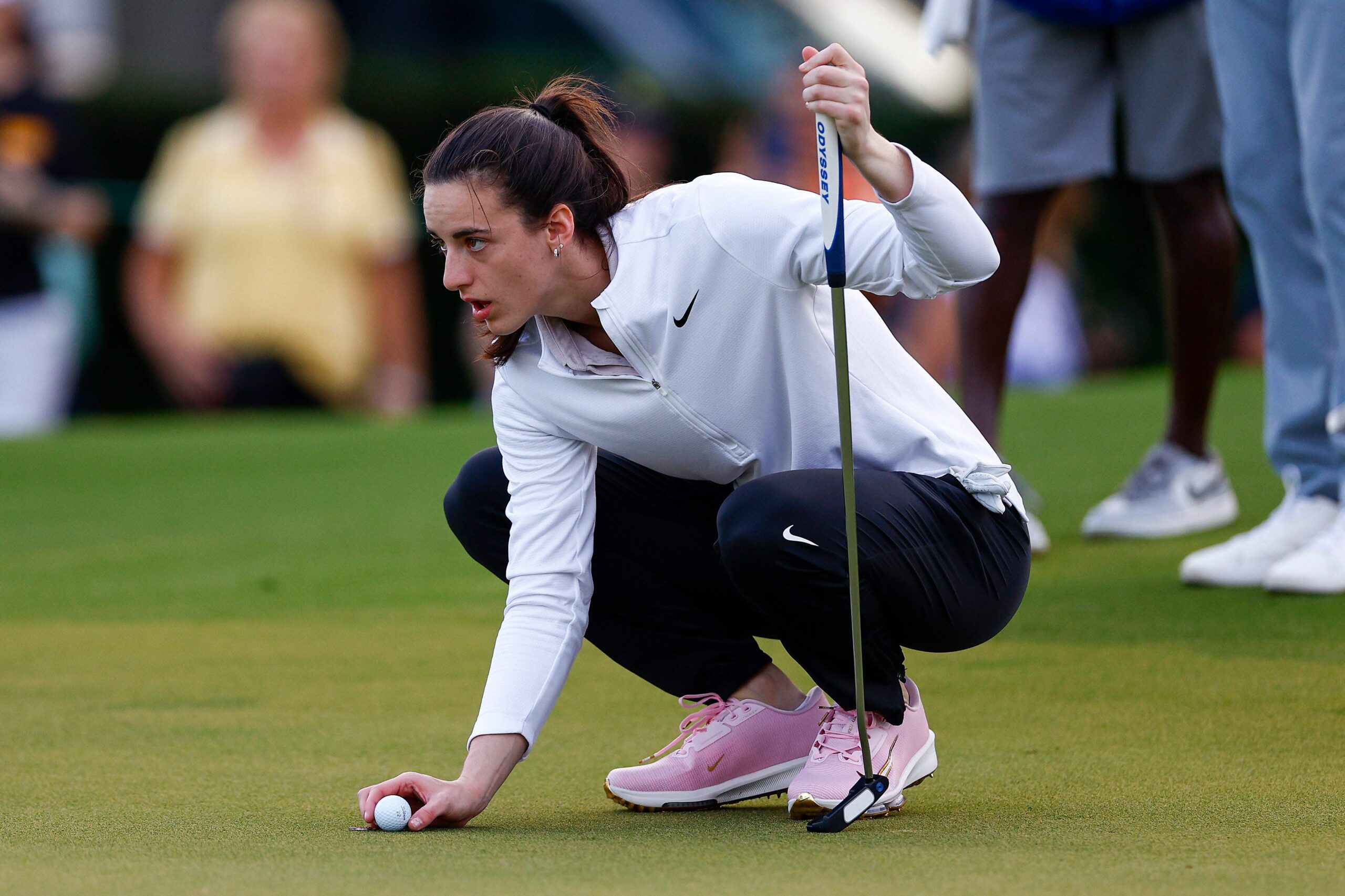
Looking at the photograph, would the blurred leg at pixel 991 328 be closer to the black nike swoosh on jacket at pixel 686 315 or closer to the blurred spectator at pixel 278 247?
the black nike swoosh on jacket at pixel 686 315

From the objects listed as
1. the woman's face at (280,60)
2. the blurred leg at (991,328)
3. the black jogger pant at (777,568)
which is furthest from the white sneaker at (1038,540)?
the woman's face at (280,60)

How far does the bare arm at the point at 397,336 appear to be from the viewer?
9.88m

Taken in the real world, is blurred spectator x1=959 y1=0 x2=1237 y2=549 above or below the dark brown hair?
below

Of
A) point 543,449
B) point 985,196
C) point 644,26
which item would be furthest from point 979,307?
point 644,26

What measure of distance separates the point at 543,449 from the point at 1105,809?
32.9 inches

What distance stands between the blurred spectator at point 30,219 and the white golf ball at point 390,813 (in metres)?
7.39

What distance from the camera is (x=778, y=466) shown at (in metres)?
2.40

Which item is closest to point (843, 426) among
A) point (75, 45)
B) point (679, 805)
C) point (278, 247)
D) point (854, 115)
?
point (854, 115)

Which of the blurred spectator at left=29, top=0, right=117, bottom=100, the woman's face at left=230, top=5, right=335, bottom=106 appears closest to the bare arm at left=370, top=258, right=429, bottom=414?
the woman's face at left=230, top=5, right=335, bottom=106

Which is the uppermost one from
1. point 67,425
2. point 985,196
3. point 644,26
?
point 985,196

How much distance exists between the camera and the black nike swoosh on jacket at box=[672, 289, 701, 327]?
2227 millimetres

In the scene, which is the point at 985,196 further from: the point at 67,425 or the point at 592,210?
the point at 67,425

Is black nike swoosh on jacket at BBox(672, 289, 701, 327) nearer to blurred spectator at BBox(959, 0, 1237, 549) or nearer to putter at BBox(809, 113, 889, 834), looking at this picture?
putter at BBox(809, 113, 889, 834)

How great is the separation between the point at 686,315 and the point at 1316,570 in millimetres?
1637
